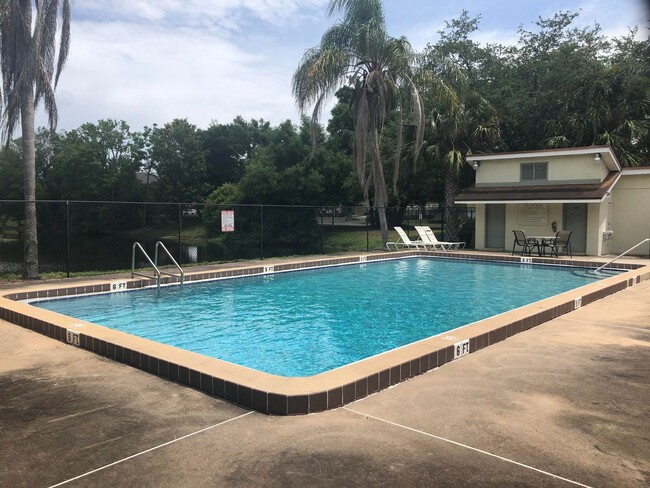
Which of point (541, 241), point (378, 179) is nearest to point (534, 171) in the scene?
point (541, 241)

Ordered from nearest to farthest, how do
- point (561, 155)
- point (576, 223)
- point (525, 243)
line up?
point (525, 243) → point (561, 155) → point (576, 223)

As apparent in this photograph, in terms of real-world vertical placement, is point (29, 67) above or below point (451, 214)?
above

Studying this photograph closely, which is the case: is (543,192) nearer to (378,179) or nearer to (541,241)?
(541,241)

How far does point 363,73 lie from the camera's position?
56.5ft

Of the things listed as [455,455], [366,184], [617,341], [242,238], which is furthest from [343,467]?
[242,238]

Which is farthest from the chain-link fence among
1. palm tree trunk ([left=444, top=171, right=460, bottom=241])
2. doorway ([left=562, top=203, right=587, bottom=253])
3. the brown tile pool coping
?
the brown tile pool coping

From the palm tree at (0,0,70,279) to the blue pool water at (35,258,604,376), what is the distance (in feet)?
11.5

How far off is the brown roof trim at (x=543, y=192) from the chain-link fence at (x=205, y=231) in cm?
338

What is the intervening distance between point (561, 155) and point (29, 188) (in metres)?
16.1

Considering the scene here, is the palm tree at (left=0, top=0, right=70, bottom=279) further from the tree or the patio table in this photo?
the tree

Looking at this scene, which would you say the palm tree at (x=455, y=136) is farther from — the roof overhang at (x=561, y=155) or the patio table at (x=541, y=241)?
the patio table at (x=541, y=241)

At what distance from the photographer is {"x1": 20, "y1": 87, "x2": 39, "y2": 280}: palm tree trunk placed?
10.8m

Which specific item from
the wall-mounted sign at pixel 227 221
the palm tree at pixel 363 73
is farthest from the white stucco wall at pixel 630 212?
the wall-mounted sign at pixel 227 221

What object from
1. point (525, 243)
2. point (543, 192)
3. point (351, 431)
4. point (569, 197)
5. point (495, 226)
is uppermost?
point (543, 192)
